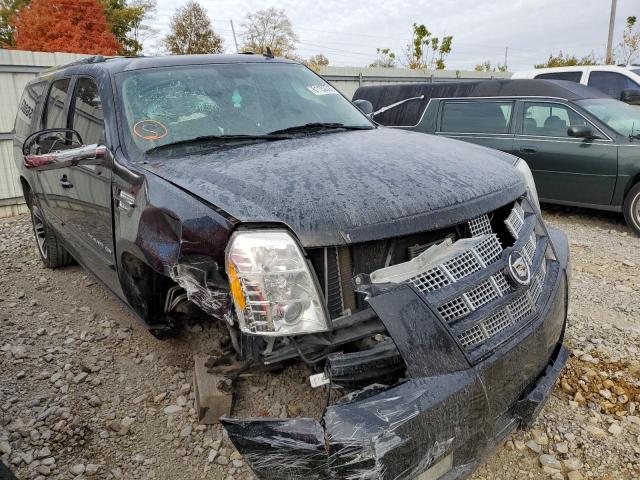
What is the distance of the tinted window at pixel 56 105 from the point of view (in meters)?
3.52

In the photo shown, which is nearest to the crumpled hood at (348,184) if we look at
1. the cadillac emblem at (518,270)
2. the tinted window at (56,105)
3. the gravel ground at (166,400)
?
the cadillac emblem at (518,270)

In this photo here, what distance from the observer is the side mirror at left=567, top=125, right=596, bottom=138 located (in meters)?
5.64

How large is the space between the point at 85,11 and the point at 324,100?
24.1 meters

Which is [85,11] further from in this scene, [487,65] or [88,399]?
[88,399]

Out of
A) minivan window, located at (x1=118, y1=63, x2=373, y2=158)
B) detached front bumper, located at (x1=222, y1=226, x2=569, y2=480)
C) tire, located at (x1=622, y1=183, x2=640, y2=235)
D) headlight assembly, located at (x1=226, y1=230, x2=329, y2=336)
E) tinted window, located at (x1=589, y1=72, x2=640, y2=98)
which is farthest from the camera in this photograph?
tinted window, located at (x1=589, y1=72, x2=640, y2=98)

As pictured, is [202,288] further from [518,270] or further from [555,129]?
[555,129]

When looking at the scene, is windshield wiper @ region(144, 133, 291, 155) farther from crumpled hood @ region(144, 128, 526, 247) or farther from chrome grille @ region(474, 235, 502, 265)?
chrome grille @ region(474, 235, 502, 265)

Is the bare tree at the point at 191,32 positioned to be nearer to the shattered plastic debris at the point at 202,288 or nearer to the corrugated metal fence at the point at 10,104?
the corrugated metal fence at the point at 10,104

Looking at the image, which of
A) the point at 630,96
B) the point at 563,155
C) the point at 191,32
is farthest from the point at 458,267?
the point at 191,32

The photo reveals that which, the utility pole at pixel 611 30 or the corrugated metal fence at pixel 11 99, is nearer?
the corrugated metal fence at pixel 11 99

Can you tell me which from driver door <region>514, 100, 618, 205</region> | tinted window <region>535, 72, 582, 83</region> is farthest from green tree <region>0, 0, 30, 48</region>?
driver door <region>514, 100, 618, 205</region>

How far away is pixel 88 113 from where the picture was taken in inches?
120

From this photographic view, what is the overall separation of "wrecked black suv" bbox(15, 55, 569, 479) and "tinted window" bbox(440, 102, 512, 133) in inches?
165

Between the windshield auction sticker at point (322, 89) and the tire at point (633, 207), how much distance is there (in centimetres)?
390
